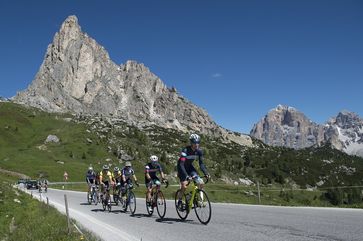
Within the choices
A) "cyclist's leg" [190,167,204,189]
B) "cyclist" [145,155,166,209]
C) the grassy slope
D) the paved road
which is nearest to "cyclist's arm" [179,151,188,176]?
"cyclist's leg" [190,167,204,189]

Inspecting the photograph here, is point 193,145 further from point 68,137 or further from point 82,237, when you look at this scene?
point 68,137

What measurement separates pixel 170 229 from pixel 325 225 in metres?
4.60

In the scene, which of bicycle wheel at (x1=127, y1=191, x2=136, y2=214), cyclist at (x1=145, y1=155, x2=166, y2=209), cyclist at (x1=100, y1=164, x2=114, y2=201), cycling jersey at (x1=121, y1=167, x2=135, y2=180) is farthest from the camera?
cyclist at (x1=100, y1=164, x2=114, y2=201)

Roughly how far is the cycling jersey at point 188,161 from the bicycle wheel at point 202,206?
2.29 feet

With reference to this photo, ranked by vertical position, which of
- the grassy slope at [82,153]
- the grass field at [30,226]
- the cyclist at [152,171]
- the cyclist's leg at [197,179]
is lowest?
the grass field at [30,226]

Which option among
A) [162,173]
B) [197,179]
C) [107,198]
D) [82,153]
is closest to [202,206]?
[197,179]

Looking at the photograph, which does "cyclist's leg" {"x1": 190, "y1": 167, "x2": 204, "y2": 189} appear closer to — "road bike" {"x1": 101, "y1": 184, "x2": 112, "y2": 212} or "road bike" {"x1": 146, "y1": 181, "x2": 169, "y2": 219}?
"road bike" {"x1": 146, "y1": 181, "x2": 169, "y2": 219}

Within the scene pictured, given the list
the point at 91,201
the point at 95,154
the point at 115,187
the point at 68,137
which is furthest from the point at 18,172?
the point at 115,187

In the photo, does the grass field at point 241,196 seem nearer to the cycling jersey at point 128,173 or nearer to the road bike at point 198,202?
the road bike at point 198,202

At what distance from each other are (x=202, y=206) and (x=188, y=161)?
1506 millimetres

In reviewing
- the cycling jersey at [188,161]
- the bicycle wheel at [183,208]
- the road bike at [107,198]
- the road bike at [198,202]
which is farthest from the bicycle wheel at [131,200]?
the cycling jersey at [188,161]

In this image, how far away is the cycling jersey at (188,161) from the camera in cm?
1383

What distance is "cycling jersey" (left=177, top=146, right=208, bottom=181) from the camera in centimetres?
1383

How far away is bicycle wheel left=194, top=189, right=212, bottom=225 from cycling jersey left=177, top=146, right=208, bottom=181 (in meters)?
0.70
